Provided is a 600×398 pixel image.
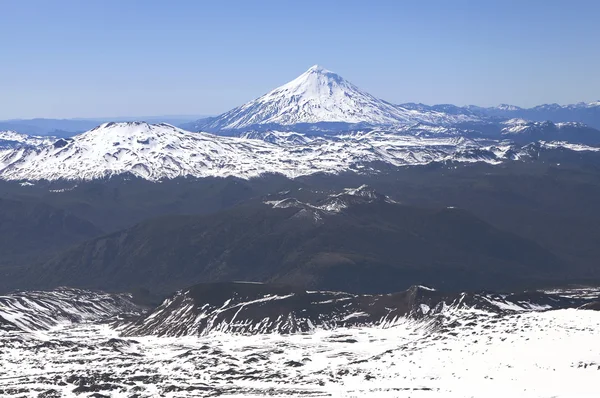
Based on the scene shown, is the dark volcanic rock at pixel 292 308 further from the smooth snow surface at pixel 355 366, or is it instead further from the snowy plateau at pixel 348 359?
the smooth snow surface at pixel 355 366

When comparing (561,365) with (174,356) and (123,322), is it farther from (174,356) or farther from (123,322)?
(123,322)

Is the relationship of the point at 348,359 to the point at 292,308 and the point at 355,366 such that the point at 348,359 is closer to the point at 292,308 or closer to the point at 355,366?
the point at 355,366

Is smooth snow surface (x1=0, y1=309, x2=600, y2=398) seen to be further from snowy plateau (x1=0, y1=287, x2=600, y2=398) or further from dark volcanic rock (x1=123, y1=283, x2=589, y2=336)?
dark volcanic rock (x1=123, y1=283, x2=589, y2=336)

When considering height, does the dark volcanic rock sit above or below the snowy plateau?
below

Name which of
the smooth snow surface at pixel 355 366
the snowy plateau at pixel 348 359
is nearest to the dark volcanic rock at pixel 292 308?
the snowy plateau at pixel 348 359

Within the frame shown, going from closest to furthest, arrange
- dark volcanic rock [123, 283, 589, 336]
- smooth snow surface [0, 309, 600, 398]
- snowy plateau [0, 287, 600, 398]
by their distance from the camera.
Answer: smooth snow surface [0, 309, 600, 398] → snowy plateau [0, 287, 600, 398] → dark volcanic rock [123, 283, 589, 336]

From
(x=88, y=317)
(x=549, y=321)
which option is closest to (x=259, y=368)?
(x=549, y=321)

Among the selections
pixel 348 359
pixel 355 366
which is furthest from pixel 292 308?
pixel 355 366

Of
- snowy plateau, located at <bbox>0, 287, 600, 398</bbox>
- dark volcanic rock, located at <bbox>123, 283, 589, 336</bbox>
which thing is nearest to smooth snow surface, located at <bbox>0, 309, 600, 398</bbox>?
snowy plateau, located at <bbox>0, 287, 600, 398</bbox>
